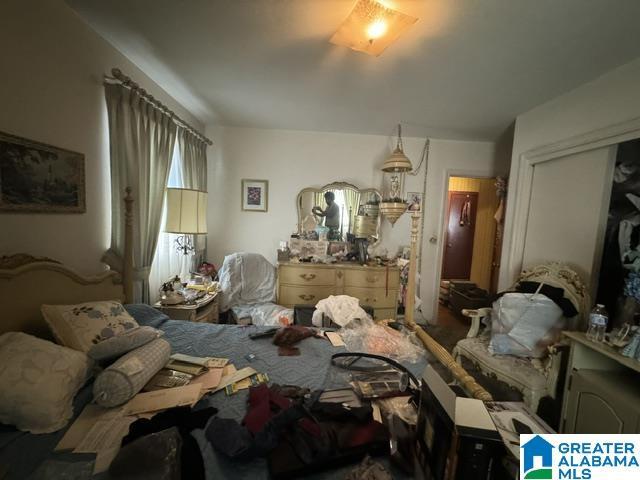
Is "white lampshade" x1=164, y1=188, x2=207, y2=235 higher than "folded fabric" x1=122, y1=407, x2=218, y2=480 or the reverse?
higher

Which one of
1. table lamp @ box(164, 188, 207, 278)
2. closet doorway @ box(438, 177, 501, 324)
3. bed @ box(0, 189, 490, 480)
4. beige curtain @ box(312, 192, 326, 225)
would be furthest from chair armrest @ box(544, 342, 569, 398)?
table lamp @ box(164, 188, 207, 278)

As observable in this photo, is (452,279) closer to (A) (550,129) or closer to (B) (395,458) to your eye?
(A) (550,129)

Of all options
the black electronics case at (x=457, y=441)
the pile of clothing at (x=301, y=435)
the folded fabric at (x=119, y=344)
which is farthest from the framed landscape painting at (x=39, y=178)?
the black electronics case at (x=457, y=441)

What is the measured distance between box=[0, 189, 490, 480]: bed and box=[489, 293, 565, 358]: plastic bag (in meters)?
0.73

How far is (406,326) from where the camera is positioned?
188 cm

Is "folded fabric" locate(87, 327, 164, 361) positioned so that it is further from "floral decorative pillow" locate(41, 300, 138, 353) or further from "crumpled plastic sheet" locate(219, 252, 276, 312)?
"crumpled plastic sheet" locate(219, 252, 276, 312)

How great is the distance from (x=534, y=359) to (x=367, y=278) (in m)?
1.52

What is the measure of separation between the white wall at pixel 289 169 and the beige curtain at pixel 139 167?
3.23 feet

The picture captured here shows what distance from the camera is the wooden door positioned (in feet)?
15.1

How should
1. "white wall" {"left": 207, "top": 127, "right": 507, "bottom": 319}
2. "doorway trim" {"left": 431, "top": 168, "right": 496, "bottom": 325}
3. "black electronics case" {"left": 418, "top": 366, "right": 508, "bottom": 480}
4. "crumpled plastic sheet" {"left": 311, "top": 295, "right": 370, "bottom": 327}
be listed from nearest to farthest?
"black electronics case" {"left": 418, "top": 366, "right": 508, "bottom": 480} → "crumpled plastic sheet" {"left": 311, "top": 295, "right": 370, "bottom": 327} → "white wall" {"left": 207, "top": 127, "right": 507, "bottom": 319} → "doorway trim" {"left": 431, "top": 168, "right": 496, "bottom": 325}

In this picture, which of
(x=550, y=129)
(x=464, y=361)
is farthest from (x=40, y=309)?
(x=550, y=129)

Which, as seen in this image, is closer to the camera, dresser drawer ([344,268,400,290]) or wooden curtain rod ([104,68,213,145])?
wooden curtain rod ([104,68,213,145])

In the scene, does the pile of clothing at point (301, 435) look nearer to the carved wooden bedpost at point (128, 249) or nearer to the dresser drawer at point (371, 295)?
the carved wooden bedpost at point (128, 249)

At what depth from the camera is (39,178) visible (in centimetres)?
134
